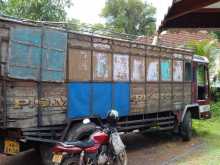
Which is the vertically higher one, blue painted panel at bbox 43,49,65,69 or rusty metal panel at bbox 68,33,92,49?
rusty metal panel at bbox 68,33,92,49

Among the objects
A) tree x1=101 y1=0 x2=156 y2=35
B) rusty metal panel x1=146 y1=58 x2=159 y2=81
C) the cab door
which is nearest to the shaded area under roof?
rusty metal panel x1=146 y1=58 x2=159 y2=81

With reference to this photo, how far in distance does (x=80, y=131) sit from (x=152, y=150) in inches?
140

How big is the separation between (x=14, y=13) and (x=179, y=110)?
24.8 ft

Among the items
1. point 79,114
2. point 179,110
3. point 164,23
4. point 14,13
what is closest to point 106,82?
point 79,114

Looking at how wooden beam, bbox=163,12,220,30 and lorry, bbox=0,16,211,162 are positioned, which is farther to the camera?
lorry, bbox=0,16,211,162

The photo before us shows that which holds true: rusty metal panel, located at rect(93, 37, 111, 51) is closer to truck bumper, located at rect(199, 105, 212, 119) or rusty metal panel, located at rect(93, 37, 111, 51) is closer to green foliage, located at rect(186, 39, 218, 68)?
truck bumper, located at rect(199, 105, 212, 119)

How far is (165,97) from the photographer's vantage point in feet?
39.8

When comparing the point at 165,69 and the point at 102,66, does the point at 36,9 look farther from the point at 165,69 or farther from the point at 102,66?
the point at 102,66

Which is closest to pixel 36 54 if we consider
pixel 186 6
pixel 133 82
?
pixel 133 82

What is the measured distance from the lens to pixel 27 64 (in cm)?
766

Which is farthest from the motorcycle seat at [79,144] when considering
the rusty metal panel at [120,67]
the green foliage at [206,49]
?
the green foliage at [206,49]

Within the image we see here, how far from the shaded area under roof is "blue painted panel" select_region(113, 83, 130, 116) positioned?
5.97m

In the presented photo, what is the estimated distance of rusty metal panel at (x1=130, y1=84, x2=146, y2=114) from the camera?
10.6 metres

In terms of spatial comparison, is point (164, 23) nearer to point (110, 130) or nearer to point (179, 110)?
point (110, 130)
